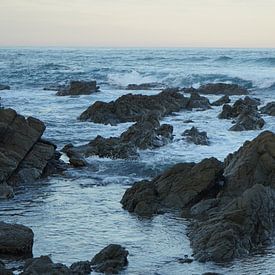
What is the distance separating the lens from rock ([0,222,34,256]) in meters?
9.01

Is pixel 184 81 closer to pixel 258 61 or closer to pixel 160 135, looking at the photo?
pixel 258 61

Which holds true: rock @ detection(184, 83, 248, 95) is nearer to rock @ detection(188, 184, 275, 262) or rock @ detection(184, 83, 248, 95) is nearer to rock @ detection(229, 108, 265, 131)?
rock @ detection(229, 108, 265, 131)

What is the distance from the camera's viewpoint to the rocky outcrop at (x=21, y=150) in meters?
14.4

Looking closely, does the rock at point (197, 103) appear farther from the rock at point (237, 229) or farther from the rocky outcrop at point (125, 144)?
the rock at point (237, 229)

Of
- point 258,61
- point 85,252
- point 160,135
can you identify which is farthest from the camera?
point 258,61

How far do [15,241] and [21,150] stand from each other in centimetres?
648

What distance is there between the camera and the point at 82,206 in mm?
12094

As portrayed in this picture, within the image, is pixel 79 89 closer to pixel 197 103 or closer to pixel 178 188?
pixel 197 103

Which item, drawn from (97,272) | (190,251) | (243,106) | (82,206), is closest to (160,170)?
(82,206)

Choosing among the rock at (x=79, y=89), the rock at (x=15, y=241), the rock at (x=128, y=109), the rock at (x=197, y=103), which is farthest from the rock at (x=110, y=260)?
the rock at (x=79, y=89)

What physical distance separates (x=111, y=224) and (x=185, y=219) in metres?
1.48

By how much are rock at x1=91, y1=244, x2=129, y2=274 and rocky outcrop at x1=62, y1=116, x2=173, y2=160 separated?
7605 millimetres

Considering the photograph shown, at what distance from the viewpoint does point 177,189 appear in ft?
40.7

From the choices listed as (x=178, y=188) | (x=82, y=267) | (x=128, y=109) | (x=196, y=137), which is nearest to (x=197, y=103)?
(x=128, y=109)
